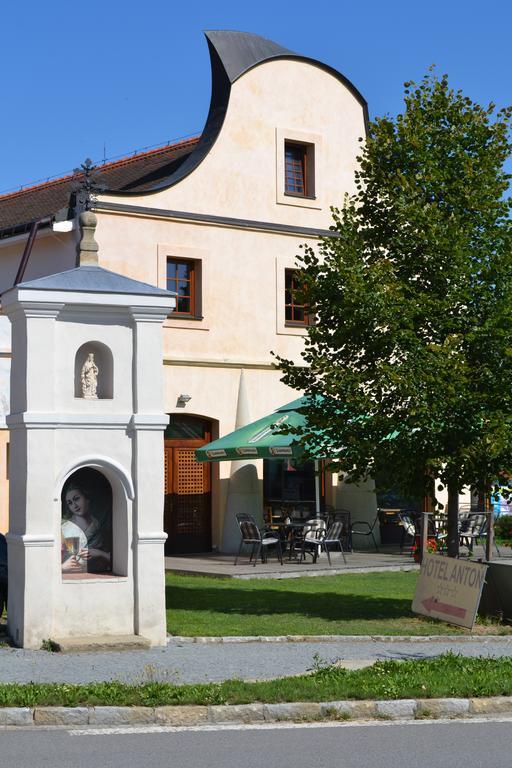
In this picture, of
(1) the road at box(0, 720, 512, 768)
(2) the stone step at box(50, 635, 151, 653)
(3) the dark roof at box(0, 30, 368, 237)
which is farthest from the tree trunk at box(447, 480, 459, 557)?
(3) the dark roof at box(0, 30, 368, 237)

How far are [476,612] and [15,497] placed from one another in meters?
5.63

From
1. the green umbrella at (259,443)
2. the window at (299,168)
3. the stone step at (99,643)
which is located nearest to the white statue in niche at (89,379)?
the stone step at (99,643)

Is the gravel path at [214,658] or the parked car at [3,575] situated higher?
the parked car at [3,575]

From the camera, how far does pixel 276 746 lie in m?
9.07

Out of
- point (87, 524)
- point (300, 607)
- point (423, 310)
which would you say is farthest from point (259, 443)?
point (87, 524)

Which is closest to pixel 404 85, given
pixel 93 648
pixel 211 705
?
pixel 93 648

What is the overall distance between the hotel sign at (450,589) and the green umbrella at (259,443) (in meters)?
7.08

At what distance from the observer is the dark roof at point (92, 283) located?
47.1 ft

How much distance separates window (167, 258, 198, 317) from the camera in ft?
92.7

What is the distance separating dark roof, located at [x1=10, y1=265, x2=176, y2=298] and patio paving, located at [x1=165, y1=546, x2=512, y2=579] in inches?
334

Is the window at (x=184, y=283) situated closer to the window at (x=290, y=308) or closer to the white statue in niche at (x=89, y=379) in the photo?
the window at (x=290, y=308)

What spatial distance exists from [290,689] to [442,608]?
229 inches

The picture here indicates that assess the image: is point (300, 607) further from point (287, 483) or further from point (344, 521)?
point (287, 483)

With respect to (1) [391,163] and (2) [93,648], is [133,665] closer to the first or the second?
(2) [93,648]
